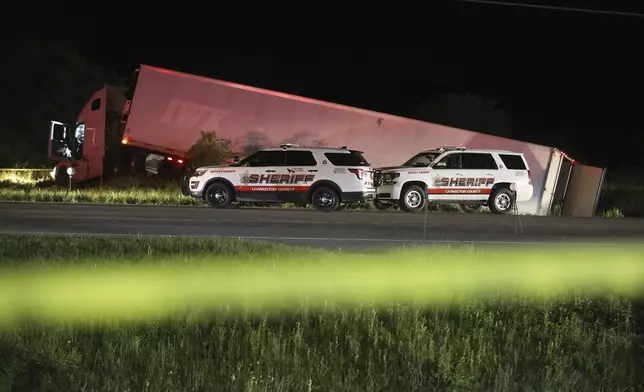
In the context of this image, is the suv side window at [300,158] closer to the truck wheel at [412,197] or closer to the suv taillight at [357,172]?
the suv taillight at [357,172]

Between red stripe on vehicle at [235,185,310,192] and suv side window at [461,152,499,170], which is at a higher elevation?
suv side window at [461,152,499,170]

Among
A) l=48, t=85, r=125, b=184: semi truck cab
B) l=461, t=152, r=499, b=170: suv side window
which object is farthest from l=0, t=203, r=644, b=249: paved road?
l=48, t=85, r=125, b=184: semi truck cab

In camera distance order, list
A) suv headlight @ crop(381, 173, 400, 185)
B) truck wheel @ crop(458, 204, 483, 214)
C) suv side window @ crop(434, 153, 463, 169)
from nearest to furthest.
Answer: suv headlight @ crop(381, 173, 400, 185)
suv side window @ crop(434, 153, 463, 169)
truck wheel @ crop(458, 204, 483, 214)

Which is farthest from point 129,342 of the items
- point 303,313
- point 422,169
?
point 422,169

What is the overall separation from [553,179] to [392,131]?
18.1 feet

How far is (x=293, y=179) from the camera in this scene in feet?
71.3

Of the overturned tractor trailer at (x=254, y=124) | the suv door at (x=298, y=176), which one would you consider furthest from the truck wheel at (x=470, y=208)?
the suv door at (x=298, y=176)

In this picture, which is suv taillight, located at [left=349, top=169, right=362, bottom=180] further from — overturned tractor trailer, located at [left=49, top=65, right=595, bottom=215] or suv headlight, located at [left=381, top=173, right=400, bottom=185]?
overturned tractor trailer, located at [left=49, top=65, right=595, bottom=215]

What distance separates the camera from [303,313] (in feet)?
25.6

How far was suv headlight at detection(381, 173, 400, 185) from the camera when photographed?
22562mm

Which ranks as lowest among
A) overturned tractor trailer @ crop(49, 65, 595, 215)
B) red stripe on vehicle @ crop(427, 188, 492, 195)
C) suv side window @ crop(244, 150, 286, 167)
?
red stripe on vehicle @ crop(427, 188, 492, 195)

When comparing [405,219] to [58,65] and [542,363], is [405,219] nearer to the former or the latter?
[542,363]

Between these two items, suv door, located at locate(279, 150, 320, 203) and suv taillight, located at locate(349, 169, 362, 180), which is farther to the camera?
suv door, located at locate(279, 150, 320, 203)

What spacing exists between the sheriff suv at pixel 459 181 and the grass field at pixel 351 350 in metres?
13.9
